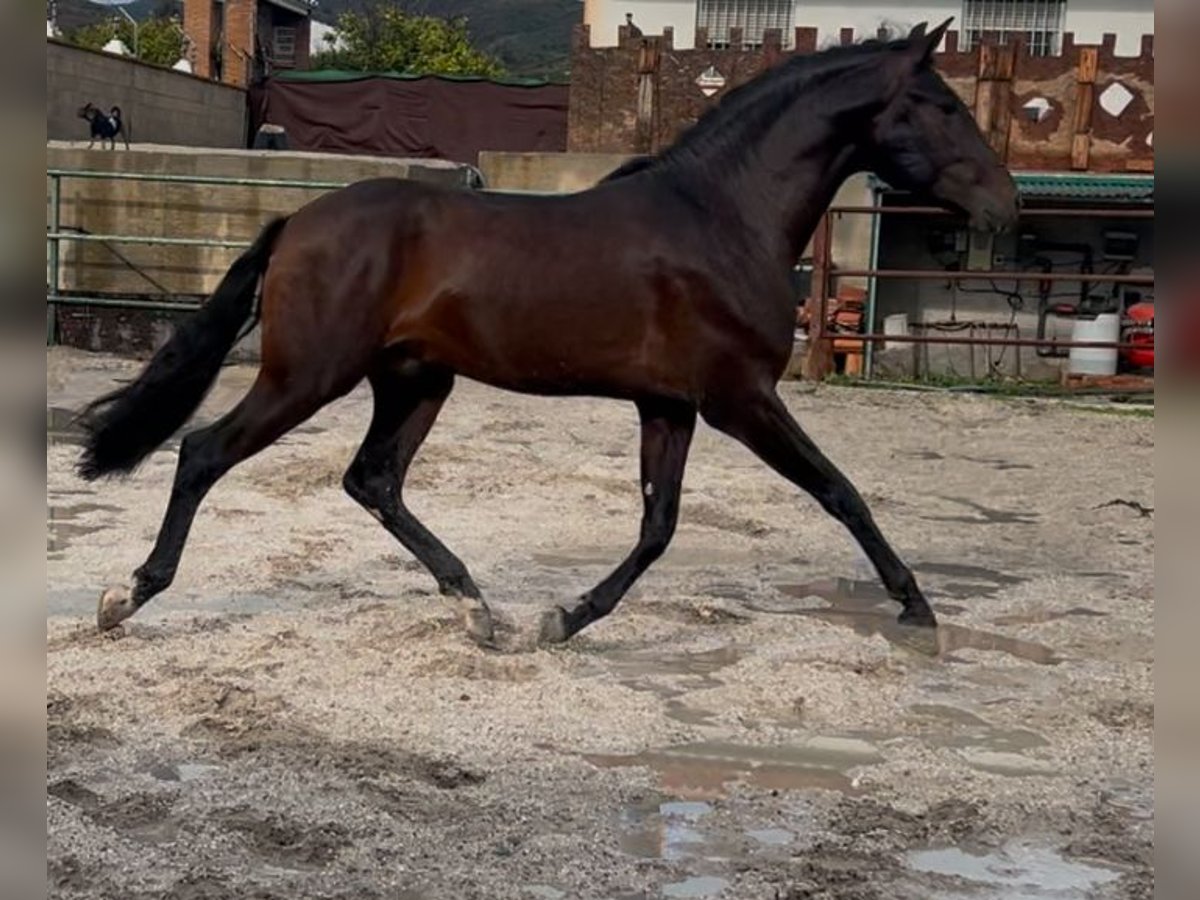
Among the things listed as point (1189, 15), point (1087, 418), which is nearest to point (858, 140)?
point (1189, 15)

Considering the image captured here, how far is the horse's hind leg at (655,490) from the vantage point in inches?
183

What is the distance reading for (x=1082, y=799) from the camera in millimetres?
3514

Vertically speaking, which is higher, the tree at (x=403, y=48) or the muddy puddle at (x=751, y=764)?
the tree at (x=403, y=48)

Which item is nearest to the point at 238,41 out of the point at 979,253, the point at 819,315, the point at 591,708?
the point at 979,253

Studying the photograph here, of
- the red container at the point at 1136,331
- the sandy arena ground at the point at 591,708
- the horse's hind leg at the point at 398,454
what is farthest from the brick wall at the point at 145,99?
the horse's hind leg at the point at 398,454

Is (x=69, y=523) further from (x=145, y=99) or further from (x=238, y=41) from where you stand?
(x=238, y=41)

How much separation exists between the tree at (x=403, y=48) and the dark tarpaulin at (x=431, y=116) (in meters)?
11.0

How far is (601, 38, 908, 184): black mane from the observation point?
463 cm

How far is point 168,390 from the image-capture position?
188 inches

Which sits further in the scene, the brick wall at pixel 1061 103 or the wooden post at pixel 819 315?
the brick wall at pixel 1061 103

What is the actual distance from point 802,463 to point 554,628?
34.9 inches

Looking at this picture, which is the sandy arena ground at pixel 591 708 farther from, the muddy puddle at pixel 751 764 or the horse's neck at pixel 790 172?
the horse's neck at pixel 790 172

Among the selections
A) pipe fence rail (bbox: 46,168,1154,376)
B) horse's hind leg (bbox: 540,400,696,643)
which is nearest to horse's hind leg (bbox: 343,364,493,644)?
horse's hind leg (bbox: 540,400,696,643)

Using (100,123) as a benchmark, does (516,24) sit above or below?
above
